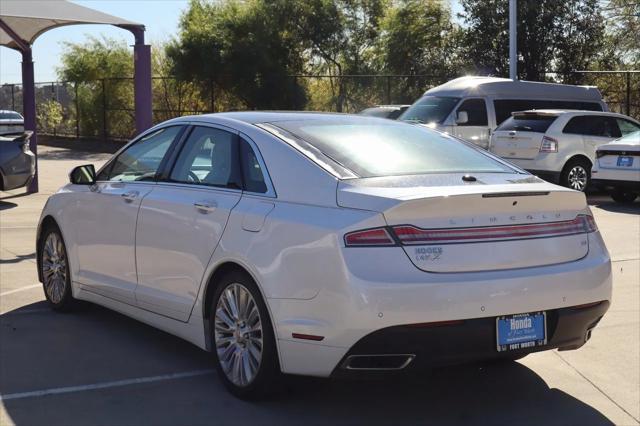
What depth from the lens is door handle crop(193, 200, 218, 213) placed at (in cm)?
536

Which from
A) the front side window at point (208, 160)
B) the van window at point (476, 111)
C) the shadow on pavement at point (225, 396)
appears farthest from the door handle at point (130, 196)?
the van window at point (476, 111)

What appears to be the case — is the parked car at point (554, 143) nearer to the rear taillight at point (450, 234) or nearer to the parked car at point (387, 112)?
the parked car at point (387, 112)

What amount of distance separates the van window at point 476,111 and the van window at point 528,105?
270 mm

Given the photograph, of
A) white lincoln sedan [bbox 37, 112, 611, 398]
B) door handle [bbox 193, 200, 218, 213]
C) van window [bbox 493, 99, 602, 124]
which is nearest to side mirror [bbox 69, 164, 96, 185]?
white lincoln sedan [bbox 37, 112, 611, 398]

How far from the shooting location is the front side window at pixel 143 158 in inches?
246

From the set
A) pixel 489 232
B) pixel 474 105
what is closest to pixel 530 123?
pixel 474 105

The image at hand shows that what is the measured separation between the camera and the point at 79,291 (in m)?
6.88

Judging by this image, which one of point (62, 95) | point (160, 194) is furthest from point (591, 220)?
point (62, 95)

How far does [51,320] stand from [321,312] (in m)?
3.28

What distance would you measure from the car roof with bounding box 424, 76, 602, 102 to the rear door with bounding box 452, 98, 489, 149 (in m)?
0.19

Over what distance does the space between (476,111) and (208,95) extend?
13.1 m

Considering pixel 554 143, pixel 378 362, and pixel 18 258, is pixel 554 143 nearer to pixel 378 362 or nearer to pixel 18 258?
pixel 18 258

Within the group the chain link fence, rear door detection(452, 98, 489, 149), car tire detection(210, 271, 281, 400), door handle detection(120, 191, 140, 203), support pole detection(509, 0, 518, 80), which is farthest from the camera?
the chain link fence

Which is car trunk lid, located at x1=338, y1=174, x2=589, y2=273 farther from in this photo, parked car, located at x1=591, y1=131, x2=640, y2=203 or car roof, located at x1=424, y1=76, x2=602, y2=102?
car roof, located at x1=424, y1=76, x2=602, y2=102
